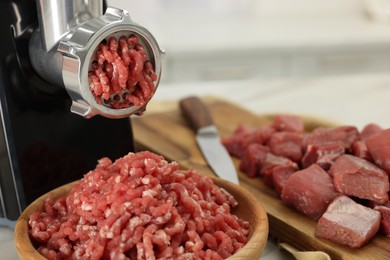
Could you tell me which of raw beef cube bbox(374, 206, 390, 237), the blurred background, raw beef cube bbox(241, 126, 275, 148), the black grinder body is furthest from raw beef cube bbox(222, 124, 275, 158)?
the blurred background

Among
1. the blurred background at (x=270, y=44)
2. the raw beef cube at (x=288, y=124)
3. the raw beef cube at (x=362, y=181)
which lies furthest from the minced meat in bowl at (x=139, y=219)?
the blurred background at (x=270, y=44)

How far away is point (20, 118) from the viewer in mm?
1337

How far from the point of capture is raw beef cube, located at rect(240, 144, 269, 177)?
1582 mm

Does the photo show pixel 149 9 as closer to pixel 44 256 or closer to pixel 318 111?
pixel 318 111

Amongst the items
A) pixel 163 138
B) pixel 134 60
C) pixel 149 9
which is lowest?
pixel 149 9

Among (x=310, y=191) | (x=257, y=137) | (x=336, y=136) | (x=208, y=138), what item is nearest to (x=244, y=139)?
(x=257, y=137)

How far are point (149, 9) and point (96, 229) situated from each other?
9.59 feet

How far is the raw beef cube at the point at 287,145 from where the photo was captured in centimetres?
158

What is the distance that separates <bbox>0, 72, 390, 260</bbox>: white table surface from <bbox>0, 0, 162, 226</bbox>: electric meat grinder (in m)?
0.75

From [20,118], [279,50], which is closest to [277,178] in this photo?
[20,118]

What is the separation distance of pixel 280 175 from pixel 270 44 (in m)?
1.77

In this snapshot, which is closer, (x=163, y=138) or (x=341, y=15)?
(x=163, y=138)

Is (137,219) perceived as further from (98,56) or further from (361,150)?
(361,150)

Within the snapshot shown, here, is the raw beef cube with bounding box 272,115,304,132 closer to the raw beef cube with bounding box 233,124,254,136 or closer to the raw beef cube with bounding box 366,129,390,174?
the raw beef cube with bounding box 233,124,254,136
